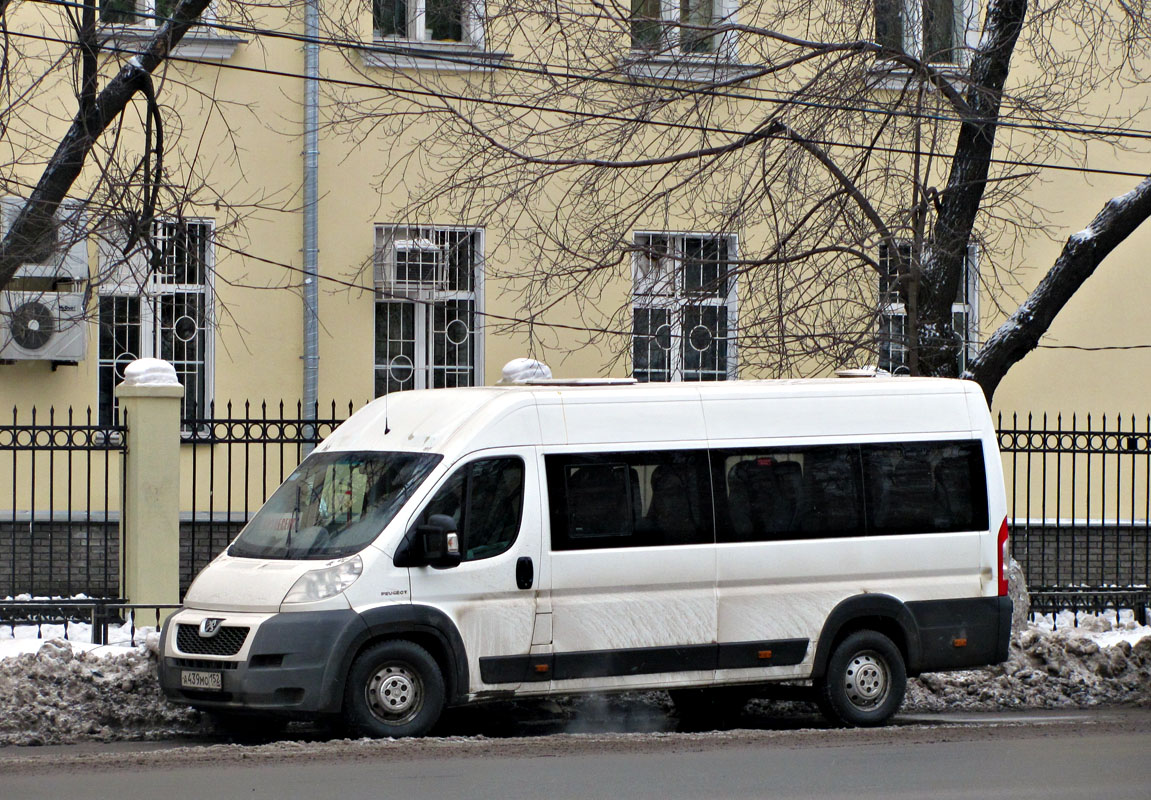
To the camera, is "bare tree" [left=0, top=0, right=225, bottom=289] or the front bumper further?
"bare tree" [left=0, top=0, right=225, bottom=289]

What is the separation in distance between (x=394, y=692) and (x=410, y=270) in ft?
27.9

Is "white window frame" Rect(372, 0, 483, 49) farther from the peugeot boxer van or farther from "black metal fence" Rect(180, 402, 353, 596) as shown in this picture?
the peugeot boxer van

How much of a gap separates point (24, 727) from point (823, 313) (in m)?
8.03

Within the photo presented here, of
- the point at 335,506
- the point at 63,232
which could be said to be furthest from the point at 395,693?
the point at 63,232

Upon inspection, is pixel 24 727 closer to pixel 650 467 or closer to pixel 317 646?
pixel 317 646

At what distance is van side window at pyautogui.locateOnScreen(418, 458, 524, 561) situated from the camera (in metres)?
9.09

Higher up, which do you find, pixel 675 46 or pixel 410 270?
pixel 675 46

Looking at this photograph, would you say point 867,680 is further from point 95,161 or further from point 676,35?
point 95,161

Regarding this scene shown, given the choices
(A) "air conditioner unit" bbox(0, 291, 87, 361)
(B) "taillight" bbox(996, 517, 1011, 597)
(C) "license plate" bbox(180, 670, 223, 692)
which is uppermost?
(A) "air conditioner unit" bbox(0, 291, 87, 361)

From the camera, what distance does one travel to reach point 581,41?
13.4m

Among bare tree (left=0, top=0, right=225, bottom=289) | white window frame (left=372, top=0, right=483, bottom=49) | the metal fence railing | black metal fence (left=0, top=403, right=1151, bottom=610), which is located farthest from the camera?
white window frame (left=372, top=0, right=483, bottom=49)

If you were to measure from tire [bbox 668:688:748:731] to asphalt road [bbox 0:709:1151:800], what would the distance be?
1.02 meters

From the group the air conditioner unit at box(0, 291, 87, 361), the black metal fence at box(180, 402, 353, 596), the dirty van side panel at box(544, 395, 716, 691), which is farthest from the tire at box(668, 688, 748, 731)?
the air conditioner unit at box(0, 291, 87, 361)

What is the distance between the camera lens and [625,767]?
315 inches
